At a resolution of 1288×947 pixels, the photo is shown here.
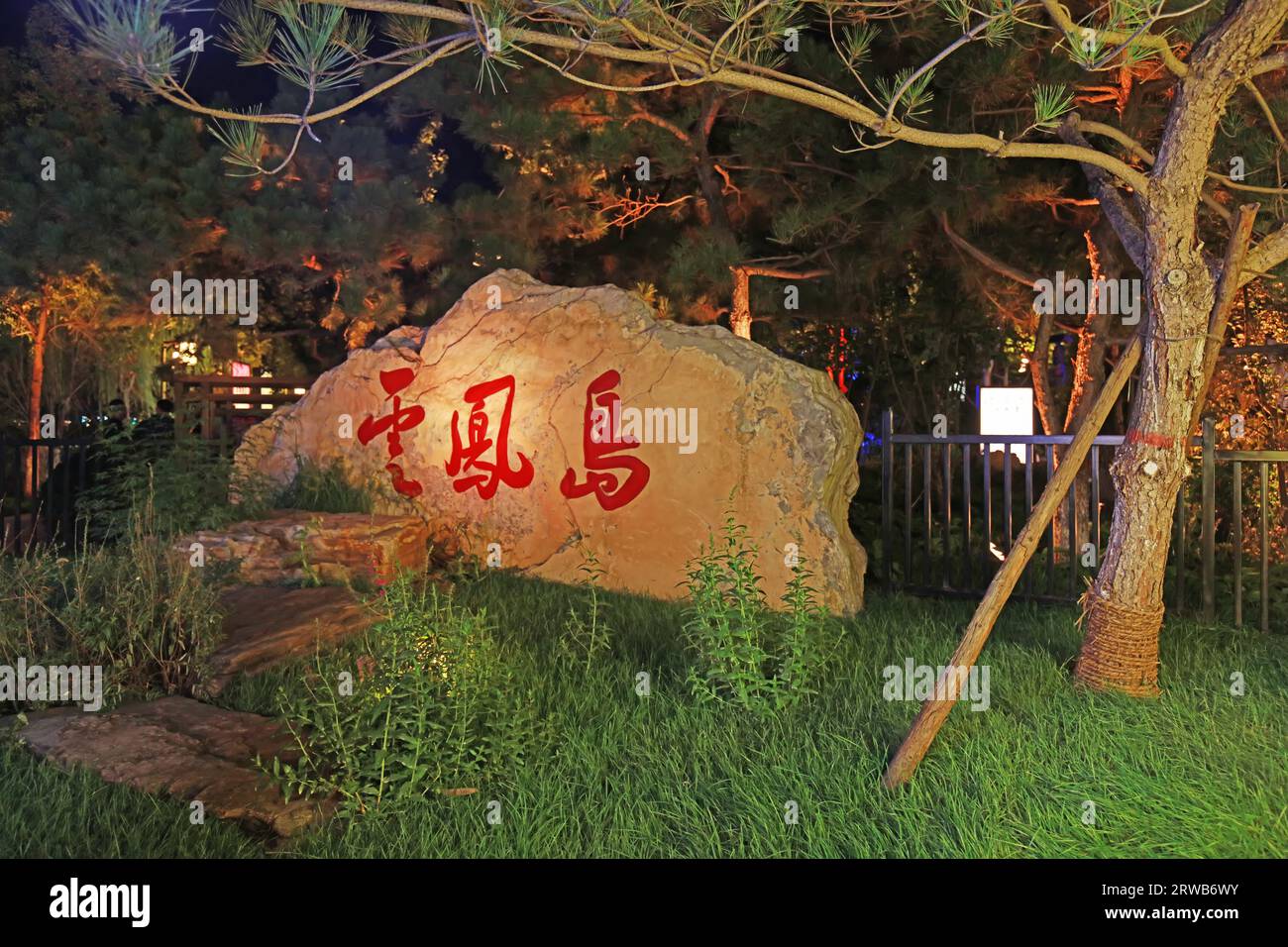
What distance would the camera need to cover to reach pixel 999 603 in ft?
12.7

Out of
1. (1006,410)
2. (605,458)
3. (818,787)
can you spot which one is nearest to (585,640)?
(605,458)

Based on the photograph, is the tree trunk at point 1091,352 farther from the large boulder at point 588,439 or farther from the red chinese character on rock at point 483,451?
the red chinese character on rock at point 483,451

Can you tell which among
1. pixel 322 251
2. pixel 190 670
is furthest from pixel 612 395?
pixel 322 251

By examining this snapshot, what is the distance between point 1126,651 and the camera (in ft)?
14.9

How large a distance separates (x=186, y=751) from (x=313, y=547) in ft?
9.22

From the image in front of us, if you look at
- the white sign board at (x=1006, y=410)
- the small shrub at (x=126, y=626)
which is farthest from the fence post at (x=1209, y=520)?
the small shrub at (x=126, y=626)

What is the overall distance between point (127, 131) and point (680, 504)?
10994mm

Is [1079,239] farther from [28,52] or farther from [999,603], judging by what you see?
[28,52]

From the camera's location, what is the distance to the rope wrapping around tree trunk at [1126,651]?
14.9ft

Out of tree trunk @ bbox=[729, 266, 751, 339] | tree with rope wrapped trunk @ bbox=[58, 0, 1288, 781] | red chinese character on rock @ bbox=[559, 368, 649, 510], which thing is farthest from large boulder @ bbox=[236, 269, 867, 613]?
tree trunk @ bbox=[729, 266, 751, 339]

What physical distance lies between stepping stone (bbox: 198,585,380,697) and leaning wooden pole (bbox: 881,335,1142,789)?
2405 millimetres

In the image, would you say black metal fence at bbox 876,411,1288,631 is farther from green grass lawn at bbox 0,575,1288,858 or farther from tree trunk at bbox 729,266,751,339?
tree trunk at bbox 729,266,751,339

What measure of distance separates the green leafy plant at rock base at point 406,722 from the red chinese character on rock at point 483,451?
116 inches

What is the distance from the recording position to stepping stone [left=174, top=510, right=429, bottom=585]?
20.9 feet
